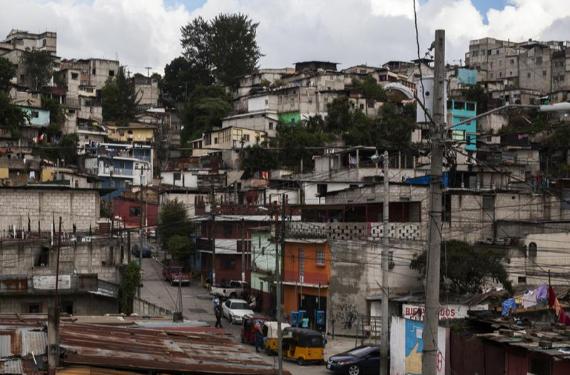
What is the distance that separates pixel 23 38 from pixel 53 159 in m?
28.3

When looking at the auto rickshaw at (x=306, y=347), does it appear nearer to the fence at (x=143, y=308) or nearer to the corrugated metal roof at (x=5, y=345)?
the fence at (x=143, y=308)

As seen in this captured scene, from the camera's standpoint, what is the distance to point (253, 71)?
89.1 m

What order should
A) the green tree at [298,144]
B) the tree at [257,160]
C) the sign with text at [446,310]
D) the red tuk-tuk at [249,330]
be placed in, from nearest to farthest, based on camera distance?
1. the sign with text at [446,310]
2. the red tuk-tuk at [249,330]
3. the green tree at [298,144]
4. the tree at [257,160]

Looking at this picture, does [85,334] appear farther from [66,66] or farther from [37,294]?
[66,66]

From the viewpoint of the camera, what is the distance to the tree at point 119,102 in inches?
3356

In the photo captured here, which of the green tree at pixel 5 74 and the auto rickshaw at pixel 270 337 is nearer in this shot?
the auto rickshaw at pixel 270 337

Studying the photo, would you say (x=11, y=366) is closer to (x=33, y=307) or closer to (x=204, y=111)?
(x=33, y=307)

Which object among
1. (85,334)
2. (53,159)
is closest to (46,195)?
(85,334)

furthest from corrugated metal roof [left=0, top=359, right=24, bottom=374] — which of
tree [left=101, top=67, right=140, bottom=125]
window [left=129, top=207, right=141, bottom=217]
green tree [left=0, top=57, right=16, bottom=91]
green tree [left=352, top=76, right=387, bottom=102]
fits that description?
tree [left=101, top=67, right=140, bottom=125]

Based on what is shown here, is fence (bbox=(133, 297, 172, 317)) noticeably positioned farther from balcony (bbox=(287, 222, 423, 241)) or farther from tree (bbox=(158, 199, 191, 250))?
tree (bbox=(158, 199, 191, 250))

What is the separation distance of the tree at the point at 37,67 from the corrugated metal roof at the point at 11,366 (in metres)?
66.4

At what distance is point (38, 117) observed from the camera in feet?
227

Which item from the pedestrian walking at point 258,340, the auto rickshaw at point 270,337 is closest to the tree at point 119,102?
the pedestrian walking at point 258,340

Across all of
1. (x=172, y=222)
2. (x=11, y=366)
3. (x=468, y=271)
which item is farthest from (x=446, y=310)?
(x=172, y=222)
